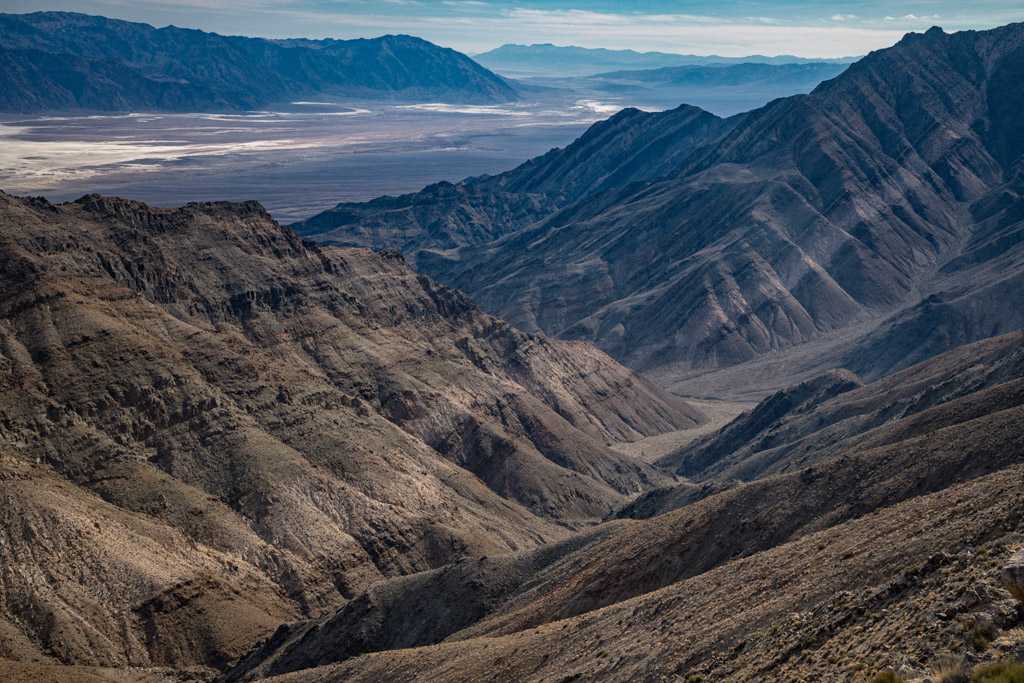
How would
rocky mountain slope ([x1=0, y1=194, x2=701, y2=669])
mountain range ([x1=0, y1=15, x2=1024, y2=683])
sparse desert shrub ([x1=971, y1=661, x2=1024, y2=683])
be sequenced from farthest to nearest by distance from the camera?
rocky mountain slope ([x1=0, y1=194, x2=701, y2=669]) → mountain range ([x1=0, y1=15, x2=1024, y2=683]) → sparse desert shrub ([x1=971, y1=661, x2=1024, y2=683])

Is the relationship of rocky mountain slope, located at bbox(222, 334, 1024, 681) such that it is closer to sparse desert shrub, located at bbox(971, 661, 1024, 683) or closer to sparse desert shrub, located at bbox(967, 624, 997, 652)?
sparse desert shrub, located at bbox(967, 624, 997, 652)

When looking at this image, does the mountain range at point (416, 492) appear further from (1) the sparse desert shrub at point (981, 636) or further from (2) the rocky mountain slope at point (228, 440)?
(2) the rocky mountain slope at point (228, 440)

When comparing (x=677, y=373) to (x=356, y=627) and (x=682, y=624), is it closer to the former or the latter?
(x=356, y=627)

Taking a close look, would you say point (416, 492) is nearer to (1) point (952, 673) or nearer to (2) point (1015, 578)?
(2) point (1015, 578)

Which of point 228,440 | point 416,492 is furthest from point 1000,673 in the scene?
point 416,492

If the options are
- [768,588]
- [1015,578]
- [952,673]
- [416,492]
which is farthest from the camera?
[416,492]

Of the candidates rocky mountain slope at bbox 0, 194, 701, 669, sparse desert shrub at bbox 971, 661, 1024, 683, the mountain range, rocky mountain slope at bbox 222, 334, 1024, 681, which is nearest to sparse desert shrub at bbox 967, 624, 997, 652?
rocky mountain slope at bbox 222, 334, 1024, 681
